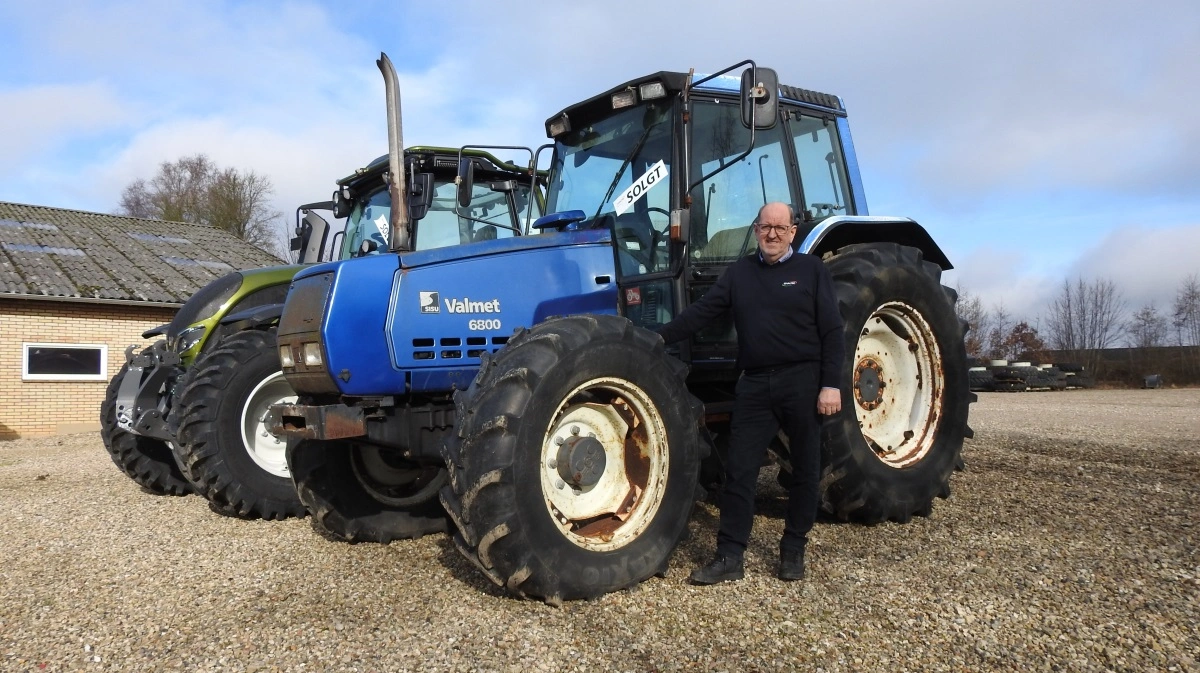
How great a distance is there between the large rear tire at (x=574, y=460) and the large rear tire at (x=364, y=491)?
3.71ft

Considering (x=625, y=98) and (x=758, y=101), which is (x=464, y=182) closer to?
(x=625, y=98)

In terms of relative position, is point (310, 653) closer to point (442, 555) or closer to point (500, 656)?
point (500, 656)

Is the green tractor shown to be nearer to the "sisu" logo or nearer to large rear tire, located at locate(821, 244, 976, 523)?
the "sisu" logo

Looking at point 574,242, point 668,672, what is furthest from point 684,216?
point 668,672

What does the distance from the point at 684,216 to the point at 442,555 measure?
2.17 m

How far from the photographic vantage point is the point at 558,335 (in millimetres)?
3584

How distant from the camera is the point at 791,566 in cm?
379

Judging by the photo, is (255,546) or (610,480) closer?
(610,480)

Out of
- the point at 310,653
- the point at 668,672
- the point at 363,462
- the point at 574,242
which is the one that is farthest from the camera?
the point at 363,462

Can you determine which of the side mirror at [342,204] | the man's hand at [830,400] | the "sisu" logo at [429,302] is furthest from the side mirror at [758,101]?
the side mirror at [342,204]

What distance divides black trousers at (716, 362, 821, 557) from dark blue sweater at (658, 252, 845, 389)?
71mm

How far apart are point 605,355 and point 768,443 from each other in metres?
0.86

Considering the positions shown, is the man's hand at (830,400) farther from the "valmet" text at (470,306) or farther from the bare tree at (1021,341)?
the bare tree at (1021,341)

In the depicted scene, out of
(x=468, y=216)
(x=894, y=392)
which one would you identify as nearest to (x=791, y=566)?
(x=894, y=392)
